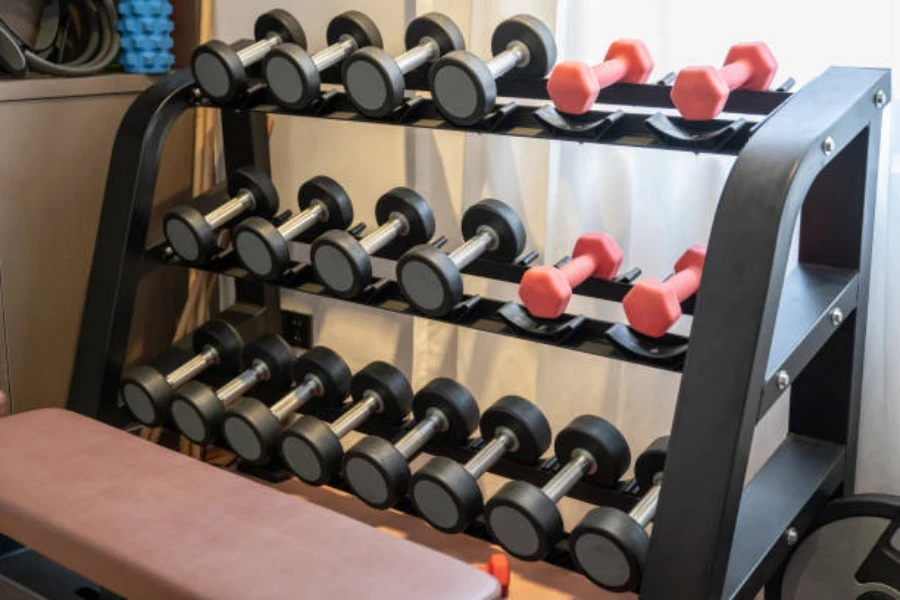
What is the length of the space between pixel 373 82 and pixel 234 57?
0.34m

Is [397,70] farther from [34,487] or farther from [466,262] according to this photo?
[34,487]

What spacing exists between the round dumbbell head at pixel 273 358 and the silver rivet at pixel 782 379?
3.70 ft

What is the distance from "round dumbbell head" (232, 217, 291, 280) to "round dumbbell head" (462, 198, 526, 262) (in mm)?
377

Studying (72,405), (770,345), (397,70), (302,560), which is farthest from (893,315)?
(72,405)

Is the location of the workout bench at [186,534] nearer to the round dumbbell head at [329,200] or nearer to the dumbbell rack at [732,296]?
the dumbbell rack at [732,296]

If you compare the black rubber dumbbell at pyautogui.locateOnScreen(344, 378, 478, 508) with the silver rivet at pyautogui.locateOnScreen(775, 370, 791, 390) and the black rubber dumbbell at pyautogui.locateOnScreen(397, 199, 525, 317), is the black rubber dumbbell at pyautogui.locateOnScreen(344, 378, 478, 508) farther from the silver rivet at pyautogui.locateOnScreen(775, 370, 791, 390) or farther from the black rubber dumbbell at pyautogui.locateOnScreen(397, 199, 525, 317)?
the silver rivet at pyautogui.locateOnScreen(775, 370, 791, 390)

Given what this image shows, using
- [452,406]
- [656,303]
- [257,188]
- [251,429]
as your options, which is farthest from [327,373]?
[656,303]

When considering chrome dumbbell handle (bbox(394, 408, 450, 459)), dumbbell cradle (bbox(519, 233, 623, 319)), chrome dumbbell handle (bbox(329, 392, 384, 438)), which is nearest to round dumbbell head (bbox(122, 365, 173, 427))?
chrome dumbbell handle (bbox(329, 392, 384, 438))

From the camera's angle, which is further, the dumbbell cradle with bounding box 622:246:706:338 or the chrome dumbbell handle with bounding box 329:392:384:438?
the chrome dumbbell handle with bounding box 329:392:384:438

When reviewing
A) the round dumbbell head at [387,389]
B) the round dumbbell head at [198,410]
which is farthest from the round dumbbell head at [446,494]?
the round dumbbell head at [198,410]

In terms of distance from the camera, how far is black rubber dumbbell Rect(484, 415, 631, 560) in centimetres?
184

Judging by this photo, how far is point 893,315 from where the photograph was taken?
1935 millimetres

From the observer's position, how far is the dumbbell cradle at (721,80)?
1698 millimetres

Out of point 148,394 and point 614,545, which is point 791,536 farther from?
point 148,394
